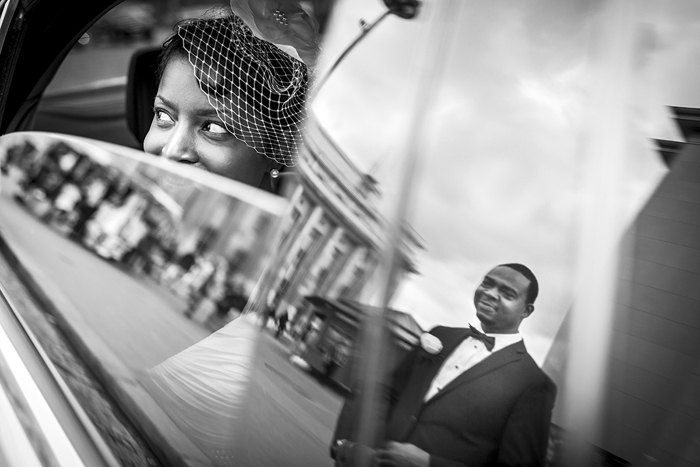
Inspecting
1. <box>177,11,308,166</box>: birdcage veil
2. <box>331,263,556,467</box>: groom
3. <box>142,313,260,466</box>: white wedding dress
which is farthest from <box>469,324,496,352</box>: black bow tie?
<box>177,11,308,166</box>: birdcage veil

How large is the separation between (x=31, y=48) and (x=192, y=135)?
Answer: 121 cm

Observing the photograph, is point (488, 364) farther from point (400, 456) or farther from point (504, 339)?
point (400, 456)

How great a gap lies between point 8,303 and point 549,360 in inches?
70.9

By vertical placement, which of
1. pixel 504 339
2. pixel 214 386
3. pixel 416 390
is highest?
pixel 504 339

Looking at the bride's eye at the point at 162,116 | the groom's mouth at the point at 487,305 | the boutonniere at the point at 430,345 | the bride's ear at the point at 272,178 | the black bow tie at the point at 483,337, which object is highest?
the bride's eye at the point at 162,116

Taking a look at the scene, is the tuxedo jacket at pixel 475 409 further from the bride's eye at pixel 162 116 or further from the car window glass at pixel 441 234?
the bride's eye at pixel 162 116

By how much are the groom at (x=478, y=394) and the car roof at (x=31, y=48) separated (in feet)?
5.88

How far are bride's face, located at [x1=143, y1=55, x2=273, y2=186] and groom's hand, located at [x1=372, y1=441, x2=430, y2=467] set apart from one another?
1.82 feet

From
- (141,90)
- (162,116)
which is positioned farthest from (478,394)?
(141,90)

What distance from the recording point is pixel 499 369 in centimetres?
77

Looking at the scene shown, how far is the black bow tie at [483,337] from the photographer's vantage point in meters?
0.78

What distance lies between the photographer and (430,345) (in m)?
0.82

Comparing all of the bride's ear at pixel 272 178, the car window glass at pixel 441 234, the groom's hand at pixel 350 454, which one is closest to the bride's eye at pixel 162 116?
the car window glass at pixel 441 234

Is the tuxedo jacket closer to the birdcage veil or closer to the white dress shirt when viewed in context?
the white dress shirt
